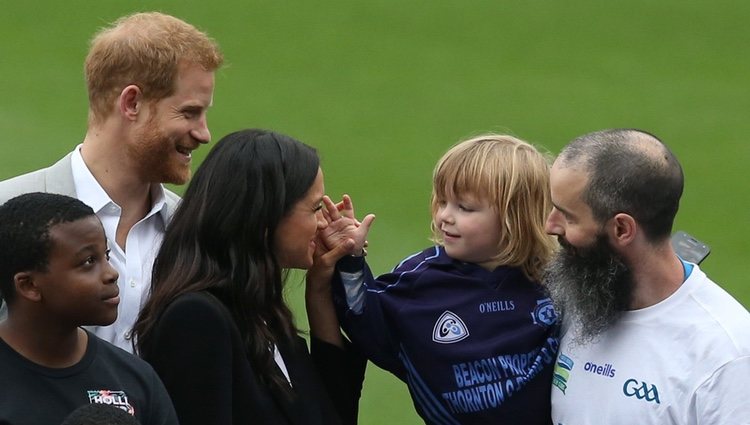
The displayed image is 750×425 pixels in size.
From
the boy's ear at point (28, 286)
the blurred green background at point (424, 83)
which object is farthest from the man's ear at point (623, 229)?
the blurred green background at point (424, 83)

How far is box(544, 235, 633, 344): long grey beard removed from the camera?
375cm

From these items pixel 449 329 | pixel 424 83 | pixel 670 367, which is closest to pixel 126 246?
pixel 449 329

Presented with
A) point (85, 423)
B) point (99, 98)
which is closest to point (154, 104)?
point (99, 98)

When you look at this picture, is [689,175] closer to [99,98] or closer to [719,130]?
[719,130]

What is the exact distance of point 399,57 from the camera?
435 inches

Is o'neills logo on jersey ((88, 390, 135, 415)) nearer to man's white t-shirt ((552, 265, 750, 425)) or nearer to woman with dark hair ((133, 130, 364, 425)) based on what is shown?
woman with dark hair ((133, 130, 364, 425))

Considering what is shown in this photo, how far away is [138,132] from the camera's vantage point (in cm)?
416

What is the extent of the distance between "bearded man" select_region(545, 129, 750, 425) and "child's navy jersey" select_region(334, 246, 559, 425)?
0.47 ft

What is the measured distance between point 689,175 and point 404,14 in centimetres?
308

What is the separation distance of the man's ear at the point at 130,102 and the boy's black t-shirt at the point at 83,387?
0.91m

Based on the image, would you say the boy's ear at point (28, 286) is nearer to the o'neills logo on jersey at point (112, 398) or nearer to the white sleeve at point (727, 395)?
the o'neills logo on jersey at point (112, 398)

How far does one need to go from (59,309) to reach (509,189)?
1.39 metres

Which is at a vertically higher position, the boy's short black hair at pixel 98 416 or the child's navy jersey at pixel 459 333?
the boy's short black hair at pixel 98 416

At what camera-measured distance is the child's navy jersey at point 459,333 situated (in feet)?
12.9
